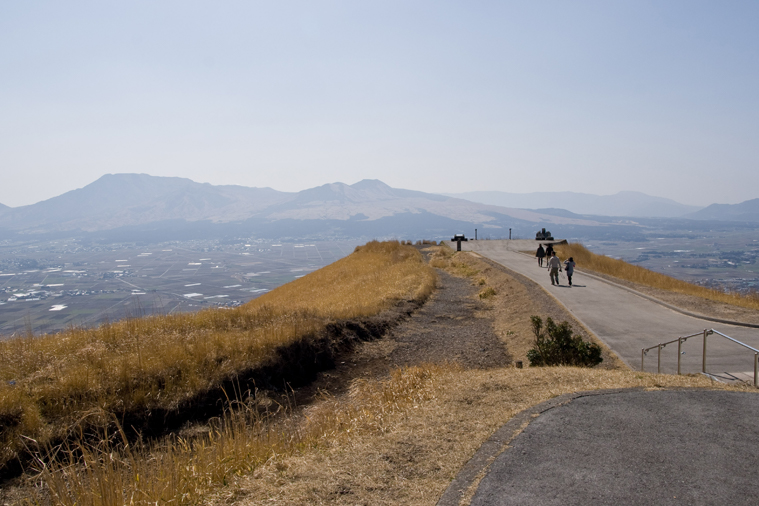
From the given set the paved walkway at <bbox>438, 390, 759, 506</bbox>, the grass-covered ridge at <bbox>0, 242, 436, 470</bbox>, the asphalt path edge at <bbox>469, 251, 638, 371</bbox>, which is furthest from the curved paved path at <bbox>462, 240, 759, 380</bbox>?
the grass-covered ridge at <bbox>0, 242, 436, 470</bbox>

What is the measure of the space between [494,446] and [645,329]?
8.96 meters

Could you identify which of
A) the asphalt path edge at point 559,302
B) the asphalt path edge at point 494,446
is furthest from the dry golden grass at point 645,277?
the asphalt path edge at point 494,446

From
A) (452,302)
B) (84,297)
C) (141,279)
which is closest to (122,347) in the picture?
(452,302)

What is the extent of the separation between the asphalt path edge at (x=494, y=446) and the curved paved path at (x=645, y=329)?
3.59 metres

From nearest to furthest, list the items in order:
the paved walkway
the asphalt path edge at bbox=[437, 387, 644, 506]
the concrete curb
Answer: the paved walkway → the asphalt path edge at bbox=[437, 387, 644, 506] → the concrete curb

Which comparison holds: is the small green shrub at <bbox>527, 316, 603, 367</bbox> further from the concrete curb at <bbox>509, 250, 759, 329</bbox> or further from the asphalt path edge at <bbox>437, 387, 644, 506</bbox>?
the concrete curb at <bbox>509, 250, 759, 329</bbox>

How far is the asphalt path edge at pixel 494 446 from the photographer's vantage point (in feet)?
12.7

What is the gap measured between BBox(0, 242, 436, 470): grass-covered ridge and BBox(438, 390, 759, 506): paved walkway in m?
4.20

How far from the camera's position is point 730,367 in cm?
869

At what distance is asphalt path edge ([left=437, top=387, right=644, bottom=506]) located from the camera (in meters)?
3.88

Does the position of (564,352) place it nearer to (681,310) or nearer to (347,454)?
(347,454)

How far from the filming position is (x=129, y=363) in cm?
807

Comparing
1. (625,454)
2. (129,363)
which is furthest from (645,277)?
(129,363)

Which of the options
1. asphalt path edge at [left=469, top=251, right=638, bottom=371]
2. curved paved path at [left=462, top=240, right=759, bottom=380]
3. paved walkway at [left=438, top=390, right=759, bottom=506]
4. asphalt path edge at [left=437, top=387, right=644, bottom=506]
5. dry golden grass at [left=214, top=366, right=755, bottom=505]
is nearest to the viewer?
paved walkway at [left=438, top=390, right=759, bottom=506]
